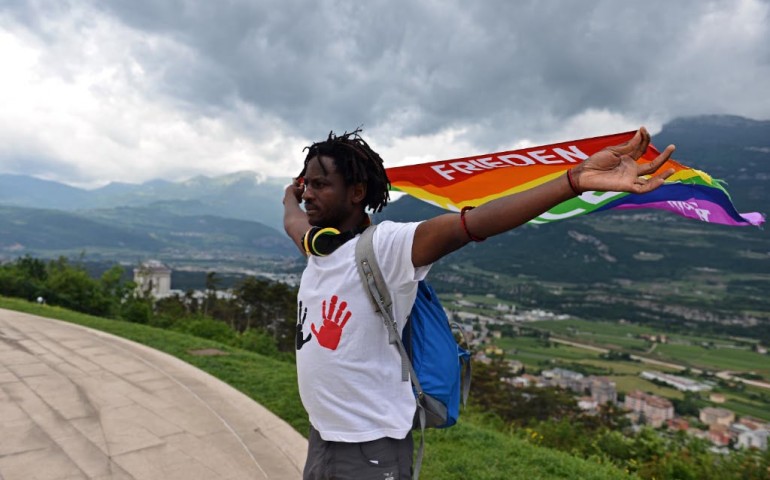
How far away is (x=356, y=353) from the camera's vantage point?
4.87 ft

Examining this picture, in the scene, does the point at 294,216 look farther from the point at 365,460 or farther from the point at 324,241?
the point at 365,460

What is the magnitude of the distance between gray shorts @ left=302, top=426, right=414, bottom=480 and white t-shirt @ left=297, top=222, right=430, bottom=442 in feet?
0.15

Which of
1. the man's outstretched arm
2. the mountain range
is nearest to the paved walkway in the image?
the man's outstretched arm

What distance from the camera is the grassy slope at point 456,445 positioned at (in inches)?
159

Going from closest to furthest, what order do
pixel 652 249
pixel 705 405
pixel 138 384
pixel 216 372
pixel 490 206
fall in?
pixel 490 206
pixel 138 384
pixel 216 372
pixel 705 405
pixel 652 249

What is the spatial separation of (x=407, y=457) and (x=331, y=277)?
689 mm

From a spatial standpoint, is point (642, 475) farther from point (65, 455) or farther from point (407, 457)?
point (65, 455)

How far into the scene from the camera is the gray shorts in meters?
1.50

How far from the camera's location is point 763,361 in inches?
1895

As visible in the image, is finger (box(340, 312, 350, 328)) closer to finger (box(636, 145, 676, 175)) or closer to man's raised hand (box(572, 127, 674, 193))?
man's raised hand (box(572, 127, 674, 193))

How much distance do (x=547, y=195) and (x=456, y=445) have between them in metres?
4.05

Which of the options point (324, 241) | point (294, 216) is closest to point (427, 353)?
point (324, 241)

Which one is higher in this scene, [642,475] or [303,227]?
[303,227]

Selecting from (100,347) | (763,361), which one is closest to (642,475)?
(100,347)
